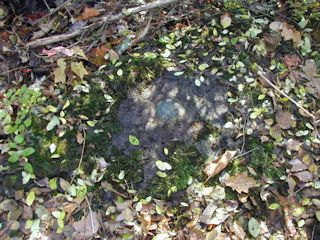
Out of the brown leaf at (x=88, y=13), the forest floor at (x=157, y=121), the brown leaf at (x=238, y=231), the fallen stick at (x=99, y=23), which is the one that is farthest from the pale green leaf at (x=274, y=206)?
the brown leaf at (x=88, y=13)

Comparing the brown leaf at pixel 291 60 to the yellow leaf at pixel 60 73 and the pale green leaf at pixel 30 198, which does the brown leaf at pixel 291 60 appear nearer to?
the yellow leaf at pixel 60 73

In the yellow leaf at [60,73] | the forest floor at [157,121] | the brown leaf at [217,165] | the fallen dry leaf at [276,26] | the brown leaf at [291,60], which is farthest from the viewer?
the fallen dry leaf at [276,26]

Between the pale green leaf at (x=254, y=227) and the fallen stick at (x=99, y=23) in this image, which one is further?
the fallen stick at (x=99, y=23)

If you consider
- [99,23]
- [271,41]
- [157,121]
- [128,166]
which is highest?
[99,23]

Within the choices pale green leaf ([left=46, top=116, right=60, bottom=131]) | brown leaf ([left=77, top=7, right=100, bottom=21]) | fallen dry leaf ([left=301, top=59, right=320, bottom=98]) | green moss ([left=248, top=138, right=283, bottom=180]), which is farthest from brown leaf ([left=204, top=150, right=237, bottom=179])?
brown leaf ([left=77, top=7, right=100, bottom=21])

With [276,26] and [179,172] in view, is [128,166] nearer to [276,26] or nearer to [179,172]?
[179,172]

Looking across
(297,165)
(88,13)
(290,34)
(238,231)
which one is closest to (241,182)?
(238,231)

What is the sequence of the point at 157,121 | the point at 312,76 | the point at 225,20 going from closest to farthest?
the point at 157,121, the point at 312,76, the point at 225,20
